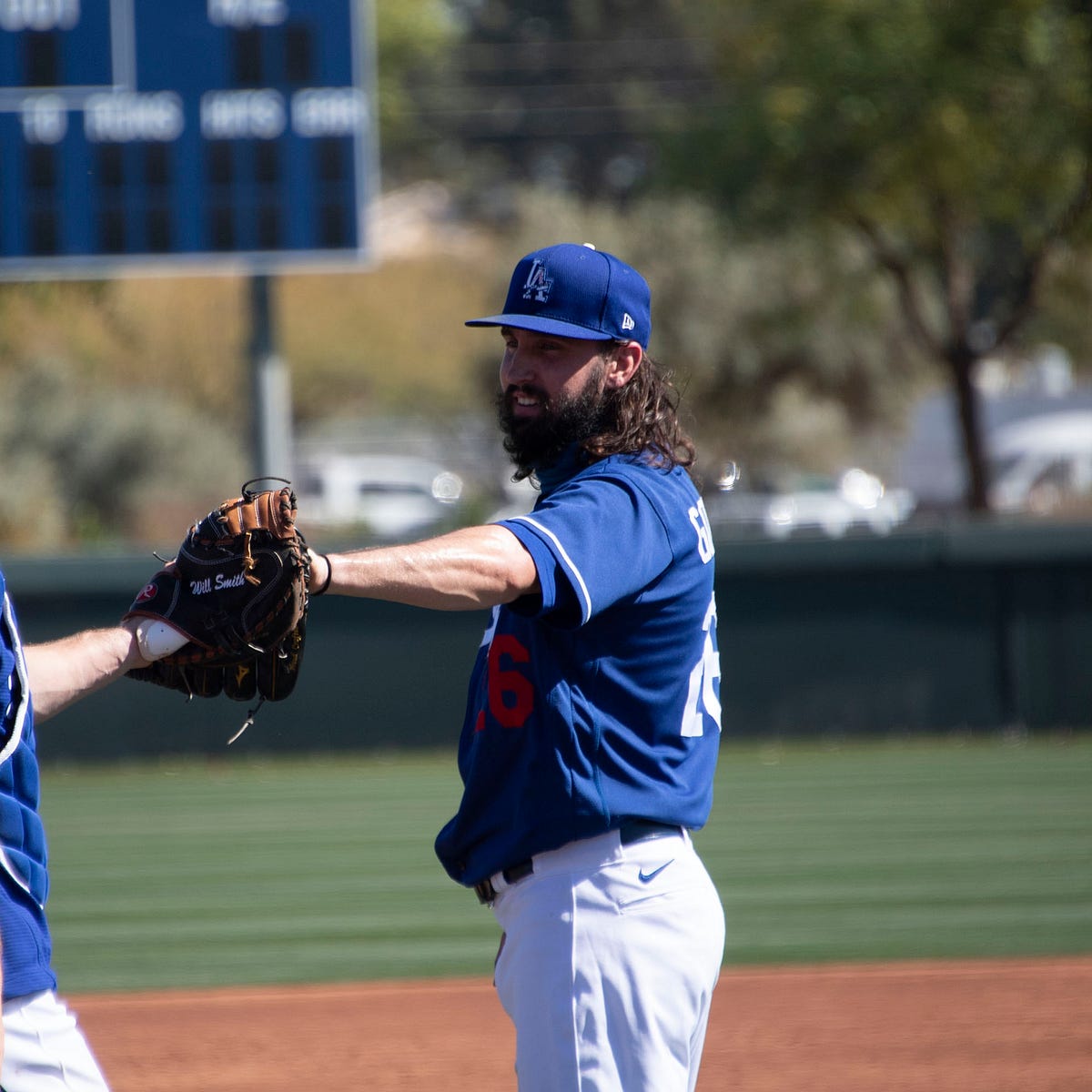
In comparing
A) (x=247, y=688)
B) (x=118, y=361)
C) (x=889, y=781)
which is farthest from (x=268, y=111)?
(x=118, y=361)

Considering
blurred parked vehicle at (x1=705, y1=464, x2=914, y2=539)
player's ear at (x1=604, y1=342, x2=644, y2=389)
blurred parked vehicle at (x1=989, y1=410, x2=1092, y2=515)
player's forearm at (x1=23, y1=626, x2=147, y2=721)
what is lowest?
blurred parked vehicle at (x1=705, y1=464, x2=914, y2=539)

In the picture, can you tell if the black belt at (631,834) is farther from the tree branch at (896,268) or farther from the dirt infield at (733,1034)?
the tree branch at (896,268)

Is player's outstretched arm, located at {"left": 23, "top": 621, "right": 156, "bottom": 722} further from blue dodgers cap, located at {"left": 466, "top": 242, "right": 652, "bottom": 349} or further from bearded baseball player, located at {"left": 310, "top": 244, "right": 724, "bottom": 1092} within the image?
blue dodgers cap, located at {"left": 466, "top": 242, "right": 652, "bottom": 349}

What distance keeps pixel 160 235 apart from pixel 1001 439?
20.5 meters

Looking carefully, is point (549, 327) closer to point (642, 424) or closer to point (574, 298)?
point (574, 298)

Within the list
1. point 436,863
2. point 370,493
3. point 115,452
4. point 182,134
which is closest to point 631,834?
point 436,863

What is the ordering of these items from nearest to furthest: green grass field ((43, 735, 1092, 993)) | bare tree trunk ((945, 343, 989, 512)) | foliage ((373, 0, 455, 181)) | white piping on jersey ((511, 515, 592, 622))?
1. white piping on jersey ((511, 515, 592, 622))
2. green grass field ((43, 735, 1092, 993))
3. bare tree trunk ((945, 343, 989, 512))
4. foliage ((373, 0, 455, 181))

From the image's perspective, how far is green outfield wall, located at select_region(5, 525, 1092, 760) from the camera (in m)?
12.1

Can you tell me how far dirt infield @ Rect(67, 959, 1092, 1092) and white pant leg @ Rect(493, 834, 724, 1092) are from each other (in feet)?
8.41

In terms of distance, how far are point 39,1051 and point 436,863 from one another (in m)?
6.33

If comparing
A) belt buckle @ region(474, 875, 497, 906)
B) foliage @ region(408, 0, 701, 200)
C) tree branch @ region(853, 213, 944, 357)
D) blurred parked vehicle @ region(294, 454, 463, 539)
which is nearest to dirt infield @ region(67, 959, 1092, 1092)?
belt buckle @ region(474, 875, 497, 906)

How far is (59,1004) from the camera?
2.29m

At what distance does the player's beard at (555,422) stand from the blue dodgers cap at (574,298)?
0.29ft

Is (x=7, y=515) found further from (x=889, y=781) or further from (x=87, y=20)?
(x=889, y=781)
